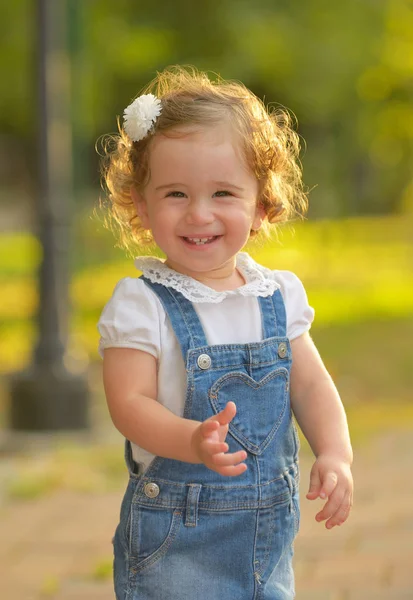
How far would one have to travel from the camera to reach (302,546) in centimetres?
426

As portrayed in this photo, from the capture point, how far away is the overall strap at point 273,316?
7.97 ft

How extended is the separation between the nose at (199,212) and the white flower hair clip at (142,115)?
203mm

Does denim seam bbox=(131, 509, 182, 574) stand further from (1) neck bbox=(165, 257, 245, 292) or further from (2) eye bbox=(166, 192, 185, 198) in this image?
(2) eye bbox=(166, 192, 185, 198)

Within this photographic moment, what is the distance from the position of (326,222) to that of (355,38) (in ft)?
9.92

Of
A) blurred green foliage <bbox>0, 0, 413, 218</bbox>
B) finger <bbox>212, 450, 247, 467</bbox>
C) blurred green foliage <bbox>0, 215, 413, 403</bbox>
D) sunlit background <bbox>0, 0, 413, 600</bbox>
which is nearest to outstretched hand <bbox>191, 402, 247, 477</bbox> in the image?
finger <bbox>212, 450, 247, 467</bbox>

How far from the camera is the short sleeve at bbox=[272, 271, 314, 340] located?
2.50m

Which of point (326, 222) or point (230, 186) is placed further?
point (326, 222)

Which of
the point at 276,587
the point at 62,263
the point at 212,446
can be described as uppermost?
the point at 62,263

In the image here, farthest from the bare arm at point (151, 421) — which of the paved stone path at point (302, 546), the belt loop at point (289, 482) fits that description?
the paved stone path at point (302, 546)

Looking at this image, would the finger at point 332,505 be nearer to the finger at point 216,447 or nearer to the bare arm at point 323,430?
the bare arm at point 323,430

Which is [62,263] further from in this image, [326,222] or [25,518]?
[326,222]

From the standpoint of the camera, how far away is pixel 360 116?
13.2 meters

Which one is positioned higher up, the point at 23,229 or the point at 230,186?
the point at 23,229

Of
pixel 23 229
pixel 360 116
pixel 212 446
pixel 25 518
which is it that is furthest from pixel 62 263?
pixel 23 229
